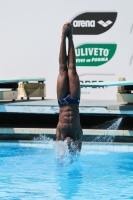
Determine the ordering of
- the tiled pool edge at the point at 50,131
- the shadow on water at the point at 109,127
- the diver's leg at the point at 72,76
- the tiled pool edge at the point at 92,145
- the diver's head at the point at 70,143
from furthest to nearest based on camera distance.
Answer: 1. the shadow on water at the point at 109,127
2. the tiled pool edge at the point at 50,131
3. the tiled pool edge at the point at 92,145
4. the diver's leg at the point at 72,76
5. the diver's head at the point at 70,143

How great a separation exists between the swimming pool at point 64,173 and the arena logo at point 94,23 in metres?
3.74

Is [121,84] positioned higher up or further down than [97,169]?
higher up

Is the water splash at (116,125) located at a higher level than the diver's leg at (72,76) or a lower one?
lower

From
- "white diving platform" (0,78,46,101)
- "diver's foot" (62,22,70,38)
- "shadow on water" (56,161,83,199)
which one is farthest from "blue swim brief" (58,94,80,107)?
"white diving platform" (0,78,46,101)

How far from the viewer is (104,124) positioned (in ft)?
36.4

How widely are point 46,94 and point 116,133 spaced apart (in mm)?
3482

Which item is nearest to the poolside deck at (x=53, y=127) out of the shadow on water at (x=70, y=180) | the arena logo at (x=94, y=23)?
the shadow on water at (x=70, y=180)

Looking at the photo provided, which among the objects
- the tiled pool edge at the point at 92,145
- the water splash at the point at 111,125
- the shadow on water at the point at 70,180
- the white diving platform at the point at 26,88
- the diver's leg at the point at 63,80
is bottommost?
the shadow on water at the point at 70,180

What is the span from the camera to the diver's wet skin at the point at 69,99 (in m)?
6.73

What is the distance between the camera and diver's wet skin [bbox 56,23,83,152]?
6.73 metres

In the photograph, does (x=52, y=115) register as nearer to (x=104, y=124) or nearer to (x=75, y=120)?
(x=104, y=124)

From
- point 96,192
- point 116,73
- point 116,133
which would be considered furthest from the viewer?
point 116,73

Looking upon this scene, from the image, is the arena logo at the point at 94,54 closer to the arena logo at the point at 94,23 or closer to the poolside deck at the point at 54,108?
the arena logo at the point at 94,23

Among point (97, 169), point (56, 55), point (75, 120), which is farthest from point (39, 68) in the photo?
point (75, 120)
